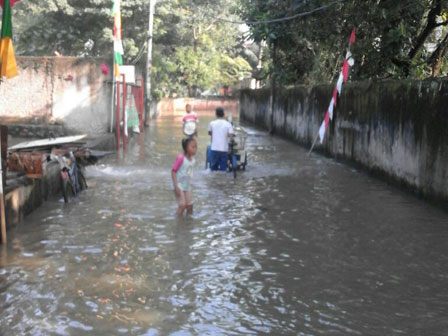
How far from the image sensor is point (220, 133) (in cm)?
1460

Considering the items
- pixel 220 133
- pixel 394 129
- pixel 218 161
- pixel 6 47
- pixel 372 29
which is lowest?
pixel 218 161

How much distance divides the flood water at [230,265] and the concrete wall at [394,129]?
0.55 meters

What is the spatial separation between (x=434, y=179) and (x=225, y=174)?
17.9ft

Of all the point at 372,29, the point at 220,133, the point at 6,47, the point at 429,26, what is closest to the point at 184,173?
the point at 6,47

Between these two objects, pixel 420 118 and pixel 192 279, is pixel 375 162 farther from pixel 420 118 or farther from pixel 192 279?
pixel 192 279

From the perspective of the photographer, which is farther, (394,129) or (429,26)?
(429,26)

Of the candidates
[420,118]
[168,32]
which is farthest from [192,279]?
[168,32]

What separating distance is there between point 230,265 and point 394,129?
737 cm

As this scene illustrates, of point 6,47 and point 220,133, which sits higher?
point 6,47

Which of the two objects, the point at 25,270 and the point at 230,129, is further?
the point at 230,129

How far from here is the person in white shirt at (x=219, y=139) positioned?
14.5 m

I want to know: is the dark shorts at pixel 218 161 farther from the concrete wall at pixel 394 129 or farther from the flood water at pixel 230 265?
the concrete wall at pixel 394 129

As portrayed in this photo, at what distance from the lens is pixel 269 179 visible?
48.5 ft

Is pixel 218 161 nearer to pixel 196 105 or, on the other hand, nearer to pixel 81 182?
pixel 81 182
